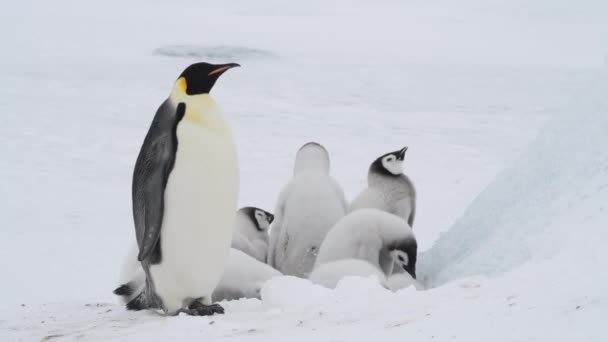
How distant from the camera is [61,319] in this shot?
274cm

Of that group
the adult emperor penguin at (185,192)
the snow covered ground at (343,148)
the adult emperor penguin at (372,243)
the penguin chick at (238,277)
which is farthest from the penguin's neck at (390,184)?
the adult emperor penguin at (185,192)

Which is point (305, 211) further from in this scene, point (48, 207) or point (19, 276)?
point (48, 207)

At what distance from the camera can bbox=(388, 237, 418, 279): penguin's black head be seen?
3.56 meters

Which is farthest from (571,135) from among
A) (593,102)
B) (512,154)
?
(512,154)

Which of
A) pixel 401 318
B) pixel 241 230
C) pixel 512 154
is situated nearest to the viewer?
pixel 401 318

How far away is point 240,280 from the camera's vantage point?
3.23 m

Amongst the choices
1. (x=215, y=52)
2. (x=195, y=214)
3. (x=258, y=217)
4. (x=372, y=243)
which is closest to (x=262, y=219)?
(x=258, y=217)

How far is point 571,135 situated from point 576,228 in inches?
38.0

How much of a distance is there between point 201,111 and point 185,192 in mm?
251

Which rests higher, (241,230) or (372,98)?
(372,98)

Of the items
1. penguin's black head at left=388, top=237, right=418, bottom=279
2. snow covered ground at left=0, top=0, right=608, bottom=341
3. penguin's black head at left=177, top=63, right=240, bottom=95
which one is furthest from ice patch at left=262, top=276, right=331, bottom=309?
penguin's black head at left=388, top=237, right=418, bottom=279

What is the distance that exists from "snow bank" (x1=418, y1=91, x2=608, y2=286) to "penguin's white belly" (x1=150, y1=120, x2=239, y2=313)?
2.98 feet

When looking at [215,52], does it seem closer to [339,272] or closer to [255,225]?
[255,225]

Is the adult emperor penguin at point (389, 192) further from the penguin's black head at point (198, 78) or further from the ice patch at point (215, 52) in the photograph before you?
the ice patch at point (215, 52)
